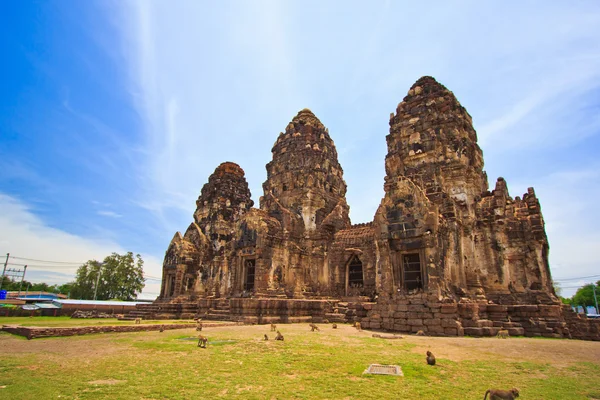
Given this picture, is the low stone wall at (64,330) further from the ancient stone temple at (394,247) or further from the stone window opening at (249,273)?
the stone window opening at (249,273)

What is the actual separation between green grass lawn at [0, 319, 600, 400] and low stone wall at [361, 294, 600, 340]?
2.87 meters

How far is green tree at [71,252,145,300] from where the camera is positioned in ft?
151

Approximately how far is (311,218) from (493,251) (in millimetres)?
11439

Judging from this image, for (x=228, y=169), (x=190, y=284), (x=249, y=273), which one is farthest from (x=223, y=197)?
(x=249, y=273)

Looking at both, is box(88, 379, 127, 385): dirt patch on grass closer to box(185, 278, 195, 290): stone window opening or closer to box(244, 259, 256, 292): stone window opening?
box(244, 259, 256, 292): stone window opening

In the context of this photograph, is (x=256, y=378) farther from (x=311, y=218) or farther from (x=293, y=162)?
(x=293, y=162)

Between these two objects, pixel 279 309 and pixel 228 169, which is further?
pixel 228 169

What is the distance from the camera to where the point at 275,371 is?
6000 millimetres

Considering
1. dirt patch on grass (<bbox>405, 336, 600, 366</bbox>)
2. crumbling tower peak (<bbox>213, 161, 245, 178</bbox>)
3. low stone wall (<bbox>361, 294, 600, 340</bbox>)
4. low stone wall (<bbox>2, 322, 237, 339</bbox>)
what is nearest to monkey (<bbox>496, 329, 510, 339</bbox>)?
low stone wall (<bbox>361, 294, 600, 340</bbox>)

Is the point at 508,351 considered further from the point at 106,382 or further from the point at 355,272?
the point at 355,272

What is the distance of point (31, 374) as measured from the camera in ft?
18.6

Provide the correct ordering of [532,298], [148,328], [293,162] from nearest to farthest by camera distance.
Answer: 1. [148,328]
2. [532,298]
3. [293,162]

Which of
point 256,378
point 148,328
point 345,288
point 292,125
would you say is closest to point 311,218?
point 345,288

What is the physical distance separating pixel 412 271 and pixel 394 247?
4.01 ft
